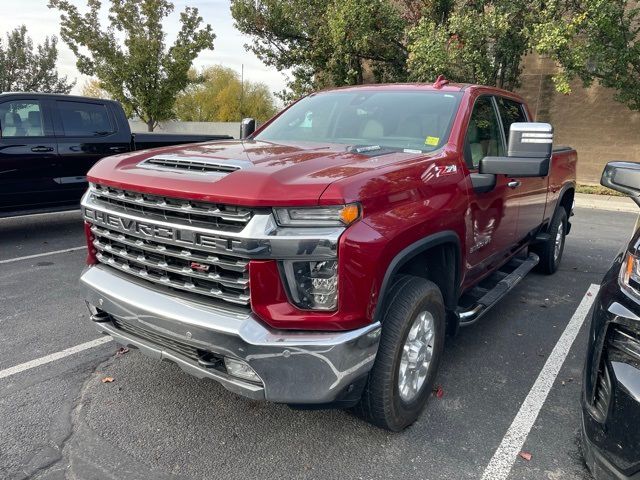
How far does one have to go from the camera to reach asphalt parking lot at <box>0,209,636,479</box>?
2561 millimetres

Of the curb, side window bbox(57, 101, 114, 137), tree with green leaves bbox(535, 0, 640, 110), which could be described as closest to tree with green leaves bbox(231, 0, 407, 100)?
tree with green leaves bbox(535, 0, 640, 110)

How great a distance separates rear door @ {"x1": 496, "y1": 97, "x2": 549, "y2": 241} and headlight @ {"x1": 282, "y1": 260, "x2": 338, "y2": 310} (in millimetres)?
2350

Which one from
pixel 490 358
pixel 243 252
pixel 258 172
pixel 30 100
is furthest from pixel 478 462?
pixel 30 100

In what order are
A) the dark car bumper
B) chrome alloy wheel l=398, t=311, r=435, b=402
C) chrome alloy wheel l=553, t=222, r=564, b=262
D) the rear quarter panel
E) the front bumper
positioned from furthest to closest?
1. chrome alloy wheel l=553, t=222, r=564, b=262
2. the rear quarter panel
3. chrome alloy wheel l=398, t=311, r=435, b=402
4. the front bumper
5. the dark car bumper

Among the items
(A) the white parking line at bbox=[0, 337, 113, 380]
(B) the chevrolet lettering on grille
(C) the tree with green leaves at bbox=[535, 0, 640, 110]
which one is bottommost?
(A) the white parking line at bbox=[0, 337, 113, 380]

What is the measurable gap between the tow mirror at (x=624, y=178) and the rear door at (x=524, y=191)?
1.20m

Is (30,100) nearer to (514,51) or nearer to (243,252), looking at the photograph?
(243,252)

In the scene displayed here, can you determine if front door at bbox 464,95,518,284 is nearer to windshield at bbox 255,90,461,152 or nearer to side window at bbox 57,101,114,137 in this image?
windshield at bbox 255,90,461,152

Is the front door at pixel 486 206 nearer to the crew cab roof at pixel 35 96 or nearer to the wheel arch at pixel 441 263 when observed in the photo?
the wheel arch at pixel 441 263

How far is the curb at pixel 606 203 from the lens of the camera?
1241 centimetres

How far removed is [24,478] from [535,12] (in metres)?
13.6

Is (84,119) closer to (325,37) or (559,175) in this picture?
(559,175)

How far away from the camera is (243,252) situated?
2.24m

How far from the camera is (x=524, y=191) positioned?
438cm
